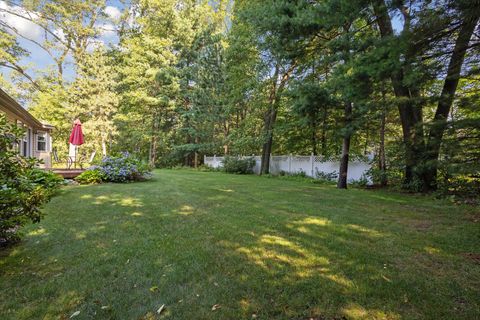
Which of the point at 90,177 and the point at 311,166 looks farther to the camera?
the point at 311,166

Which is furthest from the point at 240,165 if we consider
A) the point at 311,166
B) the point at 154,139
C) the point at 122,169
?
the point at 154,139

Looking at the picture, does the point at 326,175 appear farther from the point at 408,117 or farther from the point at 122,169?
the point at 122,169

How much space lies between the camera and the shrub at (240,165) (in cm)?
1516

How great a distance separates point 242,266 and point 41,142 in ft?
59.1

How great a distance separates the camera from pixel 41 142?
15.7 m

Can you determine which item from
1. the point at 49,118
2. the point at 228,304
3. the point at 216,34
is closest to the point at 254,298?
the point at 228,304

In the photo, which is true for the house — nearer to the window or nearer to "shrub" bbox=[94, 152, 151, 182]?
the window

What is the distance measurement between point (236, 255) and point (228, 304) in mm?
817

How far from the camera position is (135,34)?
22.2 meters

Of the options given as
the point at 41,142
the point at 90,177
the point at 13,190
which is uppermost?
the point at 41,142

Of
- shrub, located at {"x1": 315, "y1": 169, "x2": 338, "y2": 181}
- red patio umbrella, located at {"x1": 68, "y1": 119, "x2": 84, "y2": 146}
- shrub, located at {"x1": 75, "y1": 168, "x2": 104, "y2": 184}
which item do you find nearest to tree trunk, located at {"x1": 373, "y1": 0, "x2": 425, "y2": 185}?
shrub, located at {"x1": 315, "y1": 169, "x2": 338, "y2": 181}

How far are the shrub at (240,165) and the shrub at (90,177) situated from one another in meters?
7.96

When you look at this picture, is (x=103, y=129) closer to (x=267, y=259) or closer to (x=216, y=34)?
(x=216, y=34)

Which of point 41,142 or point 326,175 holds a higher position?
point 41,142
